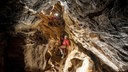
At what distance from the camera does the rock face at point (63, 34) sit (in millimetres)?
4328

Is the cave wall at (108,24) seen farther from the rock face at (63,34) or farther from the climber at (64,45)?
the climber at (64,45)

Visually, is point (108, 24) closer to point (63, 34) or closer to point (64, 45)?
point (64, 45)

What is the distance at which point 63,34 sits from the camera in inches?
370

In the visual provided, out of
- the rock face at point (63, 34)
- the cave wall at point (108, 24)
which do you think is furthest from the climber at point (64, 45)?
the cave wall at point (108, 24)

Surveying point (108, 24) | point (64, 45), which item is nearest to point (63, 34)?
point (64, 45)

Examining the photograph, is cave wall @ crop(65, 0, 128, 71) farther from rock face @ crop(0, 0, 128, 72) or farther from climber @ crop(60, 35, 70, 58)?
climber @ crop(60, 35, 70, 58)

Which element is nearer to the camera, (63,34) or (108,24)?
(108,24)

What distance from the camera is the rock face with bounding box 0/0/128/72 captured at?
433cm

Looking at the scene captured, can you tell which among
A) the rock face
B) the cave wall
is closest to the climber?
the rock face

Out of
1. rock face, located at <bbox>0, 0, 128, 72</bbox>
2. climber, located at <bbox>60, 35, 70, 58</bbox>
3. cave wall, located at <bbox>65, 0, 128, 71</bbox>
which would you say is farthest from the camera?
climber, located at <bbox>60, 35, 70, 58</bbox>

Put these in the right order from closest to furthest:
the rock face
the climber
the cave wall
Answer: the cave wall, the rock face, the climber

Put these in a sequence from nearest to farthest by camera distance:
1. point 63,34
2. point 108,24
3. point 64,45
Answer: point 108,24 < point 64,45 < point 63,34

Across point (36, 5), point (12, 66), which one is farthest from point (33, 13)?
point (12, 66)

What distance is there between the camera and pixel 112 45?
180 inches
